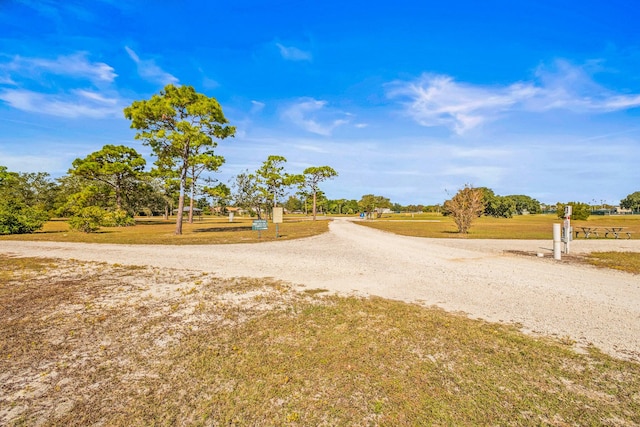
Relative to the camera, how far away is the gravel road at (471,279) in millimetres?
5223

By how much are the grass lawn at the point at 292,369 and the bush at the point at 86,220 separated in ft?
78.1

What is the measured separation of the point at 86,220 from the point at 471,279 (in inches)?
1144

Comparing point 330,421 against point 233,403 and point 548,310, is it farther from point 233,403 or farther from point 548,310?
point 548,310

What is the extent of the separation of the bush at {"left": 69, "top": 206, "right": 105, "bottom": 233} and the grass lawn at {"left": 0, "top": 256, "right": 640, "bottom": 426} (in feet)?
78.1

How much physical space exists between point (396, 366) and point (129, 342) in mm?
3632

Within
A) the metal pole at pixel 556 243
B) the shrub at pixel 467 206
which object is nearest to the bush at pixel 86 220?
the shrub at pixel 467 206

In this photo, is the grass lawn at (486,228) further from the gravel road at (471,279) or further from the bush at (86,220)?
the bush at (86,220)

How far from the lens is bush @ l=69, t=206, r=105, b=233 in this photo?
84.0ft

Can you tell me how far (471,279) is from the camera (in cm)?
843

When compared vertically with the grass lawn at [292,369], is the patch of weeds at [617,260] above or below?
above

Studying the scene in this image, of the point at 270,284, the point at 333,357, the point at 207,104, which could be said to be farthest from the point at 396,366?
the point at 207,104

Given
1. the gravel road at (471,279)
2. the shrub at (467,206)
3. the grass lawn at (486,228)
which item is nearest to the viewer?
the gravel road at (471,279)

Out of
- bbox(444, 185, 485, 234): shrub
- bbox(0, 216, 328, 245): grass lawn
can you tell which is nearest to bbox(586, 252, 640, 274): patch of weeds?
bbox(444, 185, 485, 234): shrub

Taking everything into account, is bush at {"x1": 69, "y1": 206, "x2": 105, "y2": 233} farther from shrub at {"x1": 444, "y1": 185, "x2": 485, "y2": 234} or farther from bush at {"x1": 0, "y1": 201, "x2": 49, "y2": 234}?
shrub at {"x1": 444, "y1": 185, "x2": 485, "y2": 234}
